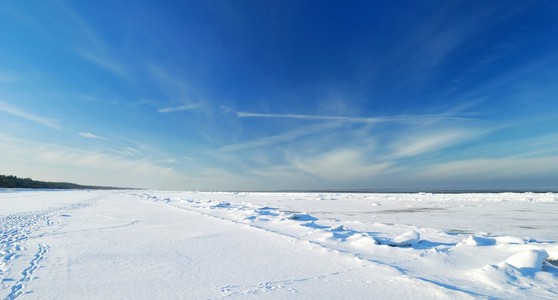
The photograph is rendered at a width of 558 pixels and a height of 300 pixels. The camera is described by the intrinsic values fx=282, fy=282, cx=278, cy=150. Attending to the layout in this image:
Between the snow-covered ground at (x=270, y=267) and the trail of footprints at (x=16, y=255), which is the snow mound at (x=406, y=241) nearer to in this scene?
the snow-covered ground at (x=270, y=267)

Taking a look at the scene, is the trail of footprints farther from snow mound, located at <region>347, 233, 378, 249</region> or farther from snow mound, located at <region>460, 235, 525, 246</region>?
snow mound, located at <region>460, 235, 525, 246</region>

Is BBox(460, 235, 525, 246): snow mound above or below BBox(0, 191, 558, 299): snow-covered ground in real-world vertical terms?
above

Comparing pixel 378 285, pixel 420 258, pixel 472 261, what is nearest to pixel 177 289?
pixel 378 285

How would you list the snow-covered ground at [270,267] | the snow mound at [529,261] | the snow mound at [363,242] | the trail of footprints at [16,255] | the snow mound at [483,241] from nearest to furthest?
the snow-covered ground at [270,267] → the trail of footprints at [16,255] → the snow mound at [529,261] → the snow mound at [483,241] → the snow mound at [363,242]

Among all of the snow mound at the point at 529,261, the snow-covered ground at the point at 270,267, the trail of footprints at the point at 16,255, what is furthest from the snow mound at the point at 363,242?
the trail of footprints at the point at 16,255

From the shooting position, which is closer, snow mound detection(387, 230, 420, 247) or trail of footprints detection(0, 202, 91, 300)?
trail of footprints detection(0, 202, 91, 300)

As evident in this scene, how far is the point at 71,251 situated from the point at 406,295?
5187mm

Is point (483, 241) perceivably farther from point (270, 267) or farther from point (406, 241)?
point (270, 267)

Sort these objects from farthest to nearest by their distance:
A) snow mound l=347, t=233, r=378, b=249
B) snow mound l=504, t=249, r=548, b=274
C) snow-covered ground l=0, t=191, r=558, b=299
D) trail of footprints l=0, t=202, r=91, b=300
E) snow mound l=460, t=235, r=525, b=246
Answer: snow mound l=347, t=233, r=378, b=249
snow mound l=460, t=235, r=525, b=246
snow mound l=504, t=249, r=548, b=274
trail of footprints l=0, t=202, r=91, b=300
snow-covered ground l=0, t=191, r=558, b=299

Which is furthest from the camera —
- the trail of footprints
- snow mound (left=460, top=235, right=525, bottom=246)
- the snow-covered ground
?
snow mound (left=460, top=235, right=525, bottom=246)

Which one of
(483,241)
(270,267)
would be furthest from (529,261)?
(270,267)

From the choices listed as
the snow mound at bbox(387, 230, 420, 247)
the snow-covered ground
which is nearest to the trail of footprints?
the snow-covered ground

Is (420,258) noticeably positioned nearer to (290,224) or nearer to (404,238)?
(404,238)

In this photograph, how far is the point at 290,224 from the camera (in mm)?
7855
